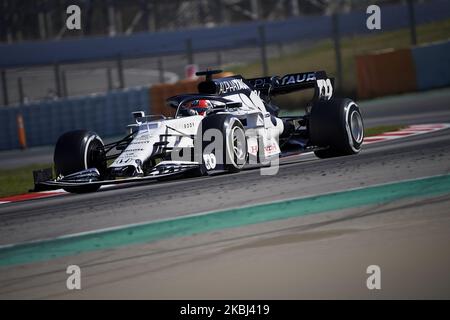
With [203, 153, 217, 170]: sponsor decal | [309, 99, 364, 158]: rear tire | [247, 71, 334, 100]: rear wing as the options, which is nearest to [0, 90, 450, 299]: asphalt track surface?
[203, 153, 217, 170]: sponsor decal

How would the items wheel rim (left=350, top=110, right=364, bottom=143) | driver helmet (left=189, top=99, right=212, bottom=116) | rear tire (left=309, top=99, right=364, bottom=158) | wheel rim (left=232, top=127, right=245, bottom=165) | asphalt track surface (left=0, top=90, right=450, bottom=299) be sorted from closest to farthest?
asphalt track surface (left=0, top=90, right=450, bottom=299)
wheel rim (left=232, top=127, right=245, bottom=165)
driver helmet (left=189, top=99, right=212, bottom=116)
rear tire (left=309, top=99, right=364, bottom=158)
wheel rim (left=350, top=110, right=364, bottom=143)

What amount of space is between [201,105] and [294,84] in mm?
1503

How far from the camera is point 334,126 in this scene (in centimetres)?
1098

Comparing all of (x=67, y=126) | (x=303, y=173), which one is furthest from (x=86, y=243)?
(x=67, y=126)

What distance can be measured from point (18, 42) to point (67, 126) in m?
8.10

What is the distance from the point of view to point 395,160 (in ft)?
34.0

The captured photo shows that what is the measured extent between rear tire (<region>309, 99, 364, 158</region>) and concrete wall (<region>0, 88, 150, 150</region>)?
11.6 meters

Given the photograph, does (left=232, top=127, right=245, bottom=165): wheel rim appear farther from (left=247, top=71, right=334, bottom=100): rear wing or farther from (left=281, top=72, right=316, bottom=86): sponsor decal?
(left=281, top=72, right=316, bottom=86): sponsor decal

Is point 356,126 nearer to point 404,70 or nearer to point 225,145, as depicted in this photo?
point 225,145

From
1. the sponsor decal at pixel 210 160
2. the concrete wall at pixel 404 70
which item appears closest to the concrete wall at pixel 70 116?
the concrete wall at pixel 404 70

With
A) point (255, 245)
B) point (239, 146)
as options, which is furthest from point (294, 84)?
point (255, 245)

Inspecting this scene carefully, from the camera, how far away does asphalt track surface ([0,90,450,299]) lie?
18.2 feet

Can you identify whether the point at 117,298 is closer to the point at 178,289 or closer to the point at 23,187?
the point at 178,289

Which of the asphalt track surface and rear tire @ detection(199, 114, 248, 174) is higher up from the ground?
rear tire @ detection(199, 114, 248, 174)
